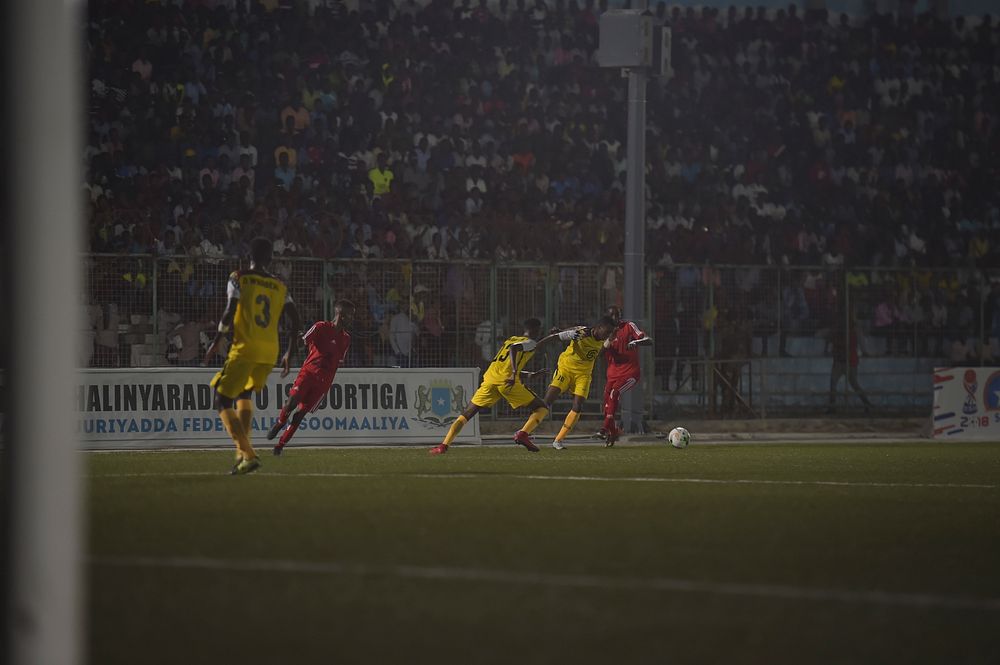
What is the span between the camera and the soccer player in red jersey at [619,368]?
865 inches

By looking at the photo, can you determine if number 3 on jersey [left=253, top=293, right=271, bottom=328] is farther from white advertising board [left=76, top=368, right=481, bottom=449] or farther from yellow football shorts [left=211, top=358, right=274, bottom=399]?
white advertising board [left=76, top=368, right=481, bottom=449]

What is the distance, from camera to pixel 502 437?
24031 mm

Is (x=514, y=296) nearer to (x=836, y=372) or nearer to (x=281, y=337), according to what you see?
(x=281, y=337)

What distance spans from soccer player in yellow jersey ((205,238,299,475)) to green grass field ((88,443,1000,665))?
62 cm

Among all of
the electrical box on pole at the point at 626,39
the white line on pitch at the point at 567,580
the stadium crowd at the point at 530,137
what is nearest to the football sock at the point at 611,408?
the stadium crowd at the point at 530,137

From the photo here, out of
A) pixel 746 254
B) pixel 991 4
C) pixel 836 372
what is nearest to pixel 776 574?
pixel 836 372

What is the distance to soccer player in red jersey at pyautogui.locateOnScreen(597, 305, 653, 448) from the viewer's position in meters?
22.0

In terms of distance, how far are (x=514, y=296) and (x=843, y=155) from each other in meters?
11.4

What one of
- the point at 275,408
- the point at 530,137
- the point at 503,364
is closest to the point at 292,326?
the point at 503,364

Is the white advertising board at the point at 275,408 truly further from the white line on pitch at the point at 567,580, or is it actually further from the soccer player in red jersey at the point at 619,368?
the white line on pitch at the point at 567,580

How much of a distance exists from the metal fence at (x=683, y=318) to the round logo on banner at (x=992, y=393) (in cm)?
91

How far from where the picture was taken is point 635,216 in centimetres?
2414

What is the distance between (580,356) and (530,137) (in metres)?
9.74

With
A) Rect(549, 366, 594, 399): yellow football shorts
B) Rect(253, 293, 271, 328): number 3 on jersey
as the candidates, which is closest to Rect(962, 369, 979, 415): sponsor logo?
Rect(549, 366, 594, 399): yellow football shorts
